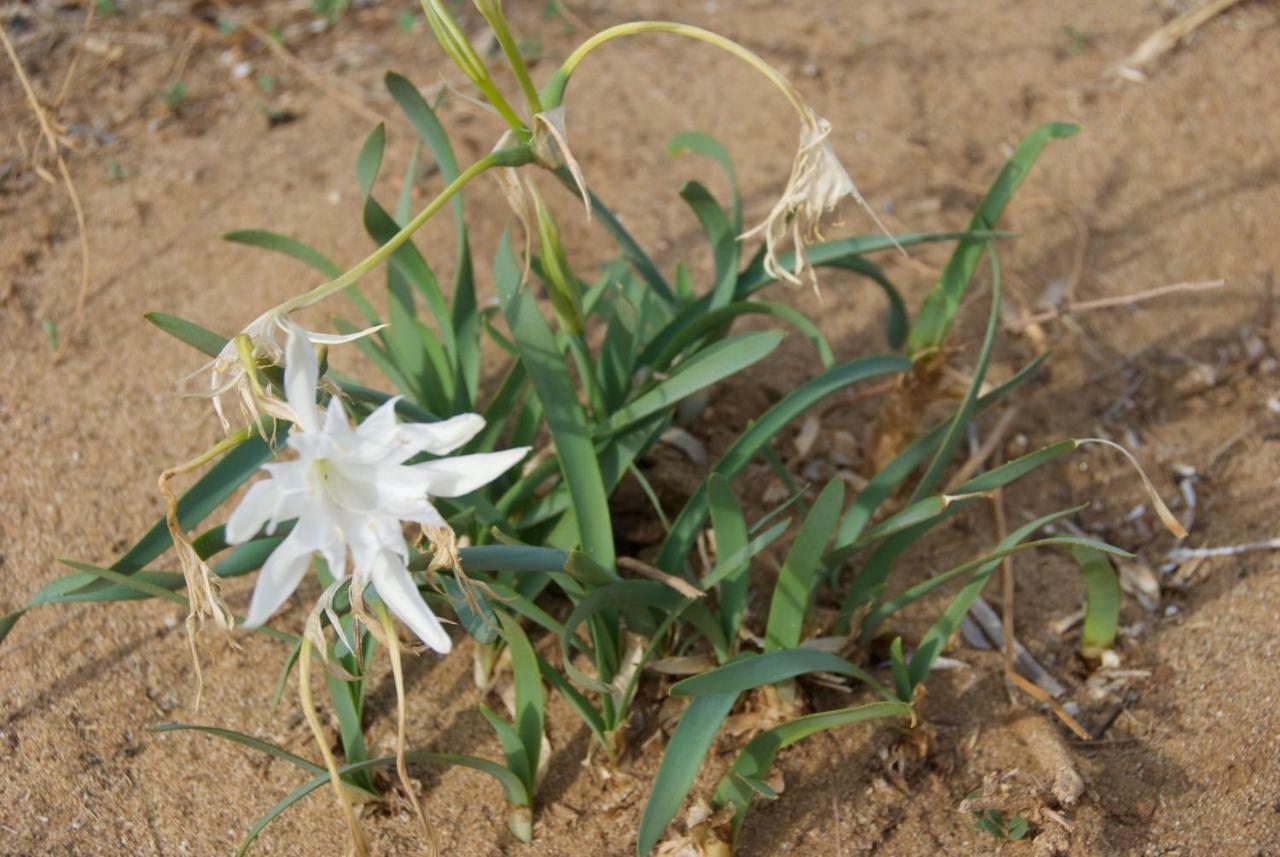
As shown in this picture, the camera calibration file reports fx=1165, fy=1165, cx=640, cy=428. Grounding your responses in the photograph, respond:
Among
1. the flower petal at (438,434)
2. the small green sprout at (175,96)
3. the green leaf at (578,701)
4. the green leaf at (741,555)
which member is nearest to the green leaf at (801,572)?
the green leaf at (741,555)

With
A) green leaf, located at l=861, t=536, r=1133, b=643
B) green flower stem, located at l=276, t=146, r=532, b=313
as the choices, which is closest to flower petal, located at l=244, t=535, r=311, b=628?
green flower stem, located at l=276, t=146, r=532, b=313

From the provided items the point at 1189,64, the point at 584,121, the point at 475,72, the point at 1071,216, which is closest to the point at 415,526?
the point at 475,72

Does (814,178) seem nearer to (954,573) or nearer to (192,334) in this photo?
(954,573)

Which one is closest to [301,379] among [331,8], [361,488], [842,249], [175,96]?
[361,488]

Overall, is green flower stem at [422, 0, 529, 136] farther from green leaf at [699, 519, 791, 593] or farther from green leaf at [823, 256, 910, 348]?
green leaf at [823, 256, 910, 348]

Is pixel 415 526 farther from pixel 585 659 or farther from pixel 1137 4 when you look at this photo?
pixel 1137 4

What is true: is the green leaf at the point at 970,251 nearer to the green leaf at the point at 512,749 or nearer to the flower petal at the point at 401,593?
the green leaf at the point at 512,749
